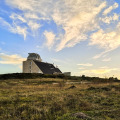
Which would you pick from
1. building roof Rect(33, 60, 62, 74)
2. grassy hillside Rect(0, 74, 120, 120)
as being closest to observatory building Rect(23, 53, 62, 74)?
building roof Rect(33, 60, 62, 74)

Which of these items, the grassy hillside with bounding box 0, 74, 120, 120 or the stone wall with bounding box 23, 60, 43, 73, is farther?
the stone wall with bounding box 23, 60, 43, 73

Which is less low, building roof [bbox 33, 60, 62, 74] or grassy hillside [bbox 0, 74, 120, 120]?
building roof [bbox 33, 60, 62, 74]

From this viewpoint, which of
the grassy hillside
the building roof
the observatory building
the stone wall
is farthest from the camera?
the building roof

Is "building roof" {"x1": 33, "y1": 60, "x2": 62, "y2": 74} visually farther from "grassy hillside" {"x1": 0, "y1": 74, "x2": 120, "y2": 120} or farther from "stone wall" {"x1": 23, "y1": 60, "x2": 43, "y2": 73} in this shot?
"grassy hillside" {"x1": 0, "y1": 74, "x2": 120, "y2": 120}

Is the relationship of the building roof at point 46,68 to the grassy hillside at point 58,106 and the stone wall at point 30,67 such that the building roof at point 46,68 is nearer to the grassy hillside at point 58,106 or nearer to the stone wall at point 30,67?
the stone wall at point 30,67

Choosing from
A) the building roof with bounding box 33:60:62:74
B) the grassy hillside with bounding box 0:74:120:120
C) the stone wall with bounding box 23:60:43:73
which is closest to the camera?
the grassy hillside with bounding box 0:74:120:120

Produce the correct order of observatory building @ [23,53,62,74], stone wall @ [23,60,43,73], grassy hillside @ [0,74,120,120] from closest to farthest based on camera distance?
grassy hillside @ [0,74,120,120], stone wall @ [23,60,43,73], observatory building @ [23,53,62,74]

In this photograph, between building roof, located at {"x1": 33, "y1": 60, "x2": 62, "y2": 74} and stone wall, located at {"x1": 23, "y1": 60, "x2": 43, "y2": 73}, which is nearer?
stone wall, located at {"x1": 23, "y1": 60, "x2": 43, "y2": 73}

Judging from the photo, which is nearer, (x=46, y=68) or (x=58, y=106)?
(x=58, y=106)

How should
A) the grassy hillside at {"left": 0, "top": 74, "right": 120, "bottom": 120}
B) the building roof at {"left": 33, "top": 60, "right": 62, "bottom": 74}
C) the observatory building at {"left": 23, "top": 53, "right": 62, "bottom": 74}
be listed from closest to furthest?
the grassy hillside at {"left": 0, "top": 74, "right": 120, "bottom": 120}
the observatory building at {"left": 23, "top": 53, "right": 62, "bottom": 74}
the building roof at {"left": 33, "top": 60, "right": 62, "bottom": 74}

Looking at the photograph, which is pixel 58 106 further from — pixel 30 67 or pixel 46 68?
pixel 46 68

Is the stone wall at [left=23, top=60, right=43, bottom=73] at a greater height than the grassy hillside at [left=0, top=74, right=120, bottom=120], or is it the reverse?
the stone wall at [left=23, top=60, right=43, bottom=73]

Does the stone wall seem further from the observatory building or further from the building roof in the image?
the building roof

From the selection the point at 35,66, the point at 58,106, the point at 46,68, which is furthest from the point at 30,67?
the point at 58,106
